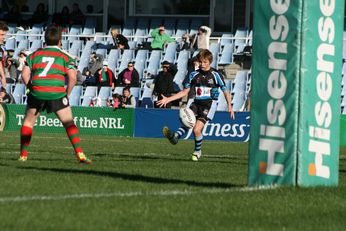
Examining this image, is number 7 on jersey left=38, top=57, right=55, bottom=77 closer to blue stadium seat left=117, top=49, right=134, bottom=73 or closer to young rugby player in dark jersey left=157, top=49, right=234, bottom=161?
young rugby player in dark jersey left=157, top=49, right=234, bottom=161

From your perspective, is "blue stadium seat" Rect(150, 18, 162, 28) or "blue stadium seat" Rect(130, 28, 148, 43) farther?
"blue stadium seat" Rect(150, 18, 162, 28)

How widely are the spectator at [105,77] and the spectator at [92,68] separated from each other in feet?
1.80

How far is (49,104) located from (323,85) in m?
5.07

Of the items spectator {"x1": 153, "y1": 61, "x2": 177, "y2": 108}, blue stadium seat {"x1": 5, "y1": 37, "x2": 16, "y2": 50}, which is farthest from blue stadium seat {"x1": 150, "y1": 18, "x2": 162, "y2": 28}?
spectator {"x1": 153, "y1": 61, "x2": 177, "y2": 108}

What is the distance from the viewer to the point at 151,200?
9555 millimetres

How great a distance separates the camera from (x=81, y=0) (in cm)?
4231

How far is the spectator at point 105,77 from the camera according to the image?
34.4 meters

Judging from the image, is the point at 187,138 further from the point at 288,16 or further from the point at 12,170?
the point at 288,16

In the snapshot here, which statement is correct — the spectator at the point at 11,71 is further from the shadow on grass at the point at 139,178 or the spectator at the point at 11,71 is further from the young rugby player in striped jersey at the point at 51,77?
the shadow on grass at the point at 139,178

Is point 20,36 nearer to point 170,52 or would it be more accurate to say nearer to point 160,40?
point 160,40

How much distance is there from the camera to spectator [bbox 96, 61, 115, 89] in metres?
34.4

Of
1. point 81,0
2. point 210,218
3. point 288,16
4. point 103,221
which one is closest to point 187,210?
point 210,218

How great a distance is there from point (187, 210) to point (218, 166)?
6715mm

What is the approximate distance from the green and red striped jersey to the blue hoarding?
47.4 feet
